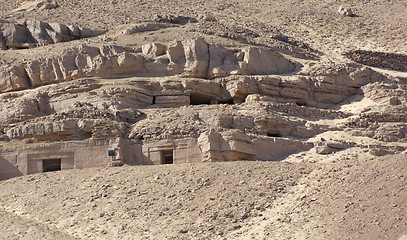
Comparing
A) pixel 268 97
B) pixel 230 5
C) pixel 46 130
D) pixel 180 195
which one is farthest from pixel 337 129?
pixel 230 5

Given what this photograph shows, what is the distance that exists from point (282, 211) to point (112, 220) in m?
4.30

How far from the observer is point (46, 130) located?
24.8 meters

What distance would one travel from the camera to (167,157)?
966 inches

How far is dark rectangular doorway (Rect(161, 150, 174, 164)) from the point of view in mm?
24312

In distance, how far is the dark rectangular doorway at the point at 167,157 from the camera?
24.3 m

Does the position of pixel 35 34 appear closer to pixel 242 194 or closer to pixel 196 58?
pixel 196 58

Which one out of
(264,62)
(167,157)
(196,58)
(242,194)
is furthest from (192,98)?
(242,194)

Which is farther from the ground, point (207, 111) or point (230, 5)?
point (230, 5)

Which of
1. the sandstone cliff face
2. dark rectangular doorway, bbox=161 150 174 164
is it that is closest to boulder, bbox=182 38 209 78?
the sandstone cliff face

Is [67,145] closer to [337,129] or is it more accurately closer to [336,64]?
[337,129]

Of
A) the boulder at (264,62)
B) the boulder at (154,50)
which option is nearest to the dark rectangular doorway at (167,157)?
the boulder at (264,62)

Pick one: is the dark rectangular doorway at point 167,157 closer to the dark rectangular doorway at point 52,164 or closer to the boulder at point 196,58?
the dark rectangular doorway at point 52,164

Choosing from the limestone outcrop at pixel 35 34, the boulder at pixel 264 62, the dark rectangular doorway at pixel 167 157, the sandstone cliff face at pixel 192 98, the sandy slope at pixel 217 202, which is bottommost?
the sandy slope at pixel 217 202

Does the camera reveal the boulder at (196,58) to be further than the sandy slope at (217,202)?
Yes
